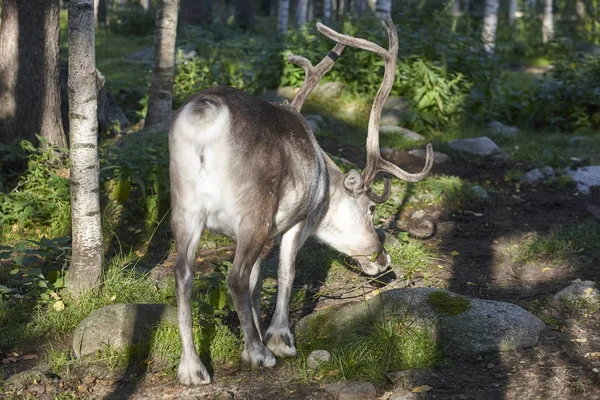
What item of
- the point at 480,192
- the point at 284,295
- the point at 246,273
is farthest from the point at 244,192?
the point at 480,192

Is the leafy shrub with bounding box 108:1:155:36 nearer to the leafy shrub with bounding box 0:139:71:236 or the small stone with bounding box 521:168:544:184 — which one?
the small stone with bounding box 521:168:544:184

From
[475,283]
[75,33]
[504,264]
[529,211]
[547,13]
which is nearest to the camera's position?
[75,33]

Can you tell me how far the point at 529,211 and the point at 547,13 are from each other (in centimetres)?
1746

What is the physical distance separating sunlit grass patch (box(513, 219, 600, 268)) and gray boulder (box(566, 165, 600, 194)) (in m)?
1.93

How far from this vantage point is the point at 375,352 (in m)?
5.23

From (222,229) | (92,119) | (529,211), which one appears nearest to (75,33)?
(92,119)

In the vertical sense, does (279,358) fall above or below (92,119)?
below

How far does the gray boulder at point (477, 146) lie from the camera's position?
11891 millimetres

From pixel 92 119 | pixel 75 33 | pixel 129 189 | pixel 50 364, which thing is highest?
pixel 75 33

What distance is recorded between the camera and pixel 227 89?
17.5ft

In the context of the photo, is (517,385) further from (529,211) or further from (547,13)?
(547,13)

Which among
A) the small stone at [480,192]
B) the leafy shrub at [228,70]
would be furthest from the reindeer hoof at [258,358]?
the leafy shrub at [228,70]

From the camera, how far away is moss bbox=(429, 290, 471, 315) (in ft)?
18.2

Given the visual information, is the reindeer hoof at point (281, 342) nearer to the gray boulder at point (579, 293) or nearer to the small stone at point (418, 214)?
the gray boulder at point (579, 293)
